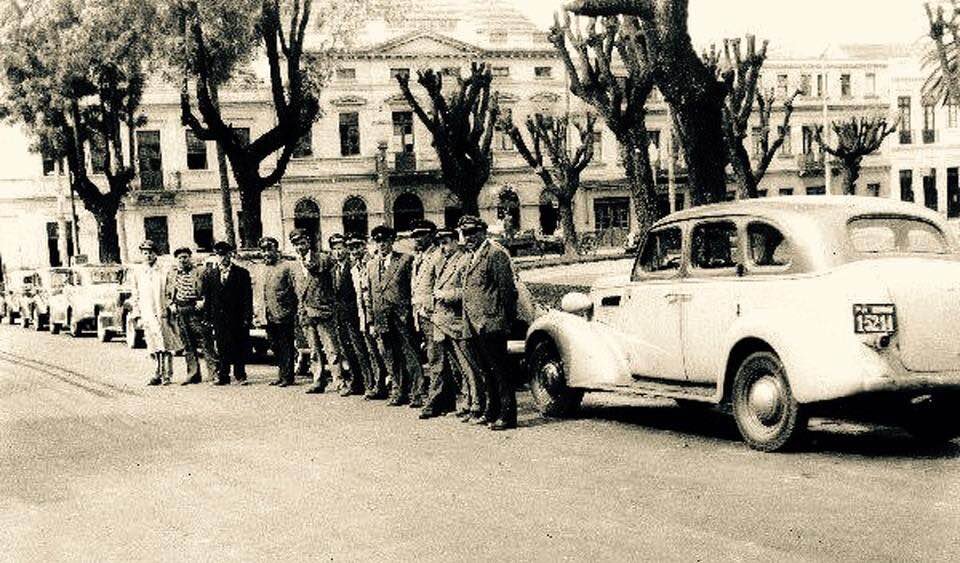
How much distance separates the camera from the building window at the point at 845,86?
65500 millimetres

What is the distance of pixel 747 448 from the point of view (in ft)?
26.6

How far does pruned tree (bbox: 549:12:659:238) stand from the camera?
2197cm

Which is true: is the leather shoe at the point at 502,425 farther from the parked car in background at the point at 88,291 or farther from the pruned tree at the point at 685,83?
the parked car in background at the point at 88,291

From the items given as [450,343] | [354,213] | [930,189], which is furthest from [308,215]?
[450,343]

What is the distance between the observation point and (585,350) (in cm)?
968

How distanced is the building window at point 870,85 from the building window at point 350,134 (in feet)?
100

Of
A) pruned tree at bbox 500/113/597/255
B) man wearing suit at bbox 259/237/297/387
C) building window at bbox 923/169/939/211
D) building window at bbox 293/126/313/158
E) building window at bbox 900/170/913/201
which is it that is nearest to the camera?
man wearing suit at bbox 259/237/297/387

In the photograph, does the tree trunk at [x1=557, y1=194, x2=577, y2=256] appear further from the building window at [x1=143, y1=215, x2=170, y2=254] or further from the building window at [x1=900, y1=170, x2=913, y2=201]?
the building window at [x1=900, y1=170, x2=913, y2=201]

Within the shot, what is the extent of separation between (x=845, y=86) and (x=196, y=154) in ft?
122

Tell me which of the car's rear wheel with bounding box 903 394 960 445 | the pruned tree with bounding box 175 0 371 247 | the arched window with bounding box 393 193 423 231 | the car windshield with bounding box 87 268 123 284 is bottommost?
the car's rear wheel with bounding box 903 394 960 445

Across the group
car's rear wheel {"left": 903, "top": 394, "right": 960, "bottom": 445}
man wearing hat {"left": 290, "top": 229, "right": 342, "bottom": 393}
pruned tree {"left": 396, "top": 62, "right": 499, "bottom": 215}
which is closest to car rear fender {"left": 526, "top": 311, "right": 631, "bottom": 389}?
car's rear wheel {"left": 903, "top": 394, "right": 960, "bottom": 445}

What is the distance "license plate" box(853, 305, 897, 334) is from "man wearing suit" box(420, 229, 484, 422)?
3.60 metres

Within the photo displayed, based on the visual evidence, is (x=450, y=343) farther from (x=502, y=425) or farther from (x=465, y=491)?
(x=465, y=491)

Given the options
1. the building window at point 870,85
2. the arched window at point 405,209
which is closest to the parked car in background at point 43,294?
the arched window at point 405,209
